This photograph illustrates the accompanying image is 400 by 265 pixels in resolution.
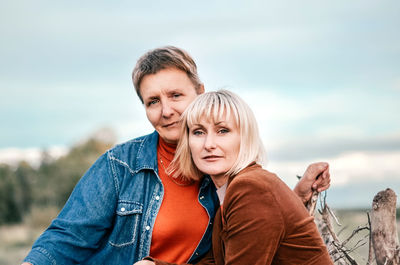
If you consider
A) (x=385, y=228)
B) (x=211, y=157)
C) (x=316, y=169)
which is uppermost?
(x=211, y=157)

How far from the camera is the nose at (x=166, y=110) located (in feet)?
11.1

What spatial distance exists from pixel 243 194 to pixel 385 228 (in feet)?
5.14

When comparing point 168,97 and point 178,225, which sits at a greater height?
point 168,97

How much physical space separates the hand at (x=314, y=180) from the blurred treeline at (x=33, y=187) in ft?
99.0

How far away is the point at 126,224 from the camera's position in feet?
11.5

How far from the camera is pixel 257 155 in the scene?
3.02 meters

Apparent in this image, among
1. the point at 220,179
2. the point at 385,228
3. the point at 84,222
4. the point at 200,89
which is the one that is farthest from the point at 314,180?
the point at 84,222

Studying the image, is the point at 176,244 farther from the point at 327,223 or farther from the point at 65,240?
the point at 327,223

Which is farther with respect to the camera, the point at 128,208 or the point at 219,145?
the point at 128,208

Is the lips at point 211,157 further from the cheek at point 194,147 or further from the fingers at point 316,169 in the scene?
the fingers at point 316,169

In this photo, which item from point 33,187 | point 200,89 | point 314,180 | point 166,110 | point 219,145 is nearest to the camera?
point 219,145

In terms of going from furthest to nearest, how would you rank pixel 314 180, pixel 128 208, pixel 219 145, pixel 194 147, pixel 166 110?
pixel 314 180 → pixel 128 208 → pixel 166 110 → pixel 194 147 → pixel 219 145

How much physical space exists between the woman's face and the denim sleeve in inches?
32.7

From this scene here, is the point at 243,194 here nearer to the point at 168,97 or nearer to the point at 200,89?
the point at 168,97
